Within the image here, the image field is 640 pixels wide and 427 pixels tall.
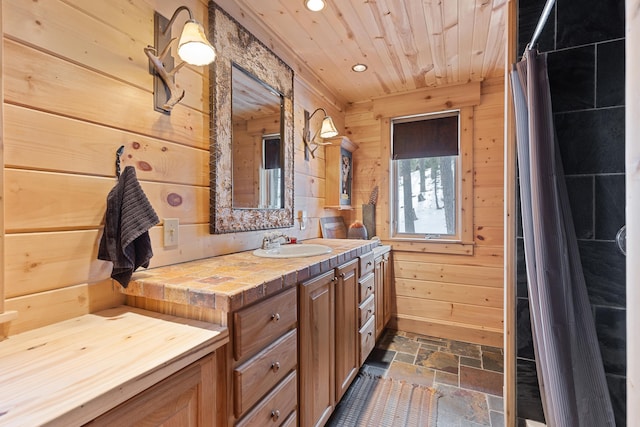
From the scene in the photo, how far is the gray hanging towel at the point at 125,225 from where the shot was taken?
39.0 inches

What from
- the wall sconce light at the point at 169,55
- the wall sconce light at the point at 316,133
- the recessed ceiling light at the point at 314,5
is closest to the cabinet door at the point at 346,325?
the wall sconce light at the point at 316,133

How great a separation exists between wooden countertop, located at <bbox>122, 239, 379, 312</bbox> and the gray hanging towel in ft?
0.26

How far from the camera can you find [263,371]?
1041mm

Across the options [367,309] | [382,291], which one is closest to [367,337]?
[367,309]

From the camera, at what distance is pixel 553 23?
123 cm

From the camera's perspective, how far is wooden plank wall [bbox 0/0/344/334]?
0.85 metres

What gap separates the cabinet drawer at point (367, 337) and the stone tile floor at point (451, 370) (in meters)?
0.18

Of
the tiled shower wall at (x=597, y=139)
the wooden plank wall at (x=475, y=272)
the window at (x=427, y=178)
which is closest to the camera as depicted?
the tiled shower wall at (x=597, y=139)

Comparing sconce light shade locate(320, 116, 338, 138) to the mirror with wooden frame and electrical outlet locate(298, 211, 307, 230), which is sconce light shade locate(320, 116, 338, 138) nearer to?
the mirror with wooden frame

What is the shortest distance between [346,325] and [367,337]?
1.61 ft

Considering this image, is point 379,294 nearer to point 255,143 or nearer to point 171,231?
point 255,143

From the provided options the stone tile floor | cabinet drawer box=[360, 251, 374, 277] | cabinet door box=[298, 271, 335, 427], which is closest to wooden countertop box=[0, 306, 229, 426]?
cabinet door box=[298, 271, 335, 427]

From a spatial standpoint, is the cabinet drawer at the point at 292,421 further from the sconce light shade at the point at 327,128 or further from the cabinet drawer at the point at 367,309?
the sconce light shade at the point at 327,128

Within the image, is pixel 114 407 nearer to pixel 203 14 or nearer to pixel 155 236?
pixel 155 236
